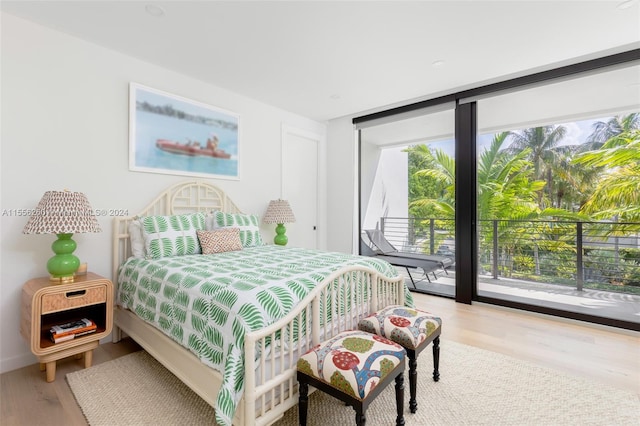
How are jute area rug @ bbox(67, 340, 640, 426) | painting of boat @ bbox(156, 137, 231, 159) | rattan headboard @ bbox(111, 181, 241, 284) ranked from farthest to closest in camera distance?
painting of boat @ bbox(156, 137, 231, 159), rattan headboard @ bbox(111, 181, 241, 284), jute area rug @ bbox(67, 340, 640, 426)

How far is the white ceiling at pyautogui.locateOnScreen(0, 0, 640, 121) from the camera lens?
2146 millimetres

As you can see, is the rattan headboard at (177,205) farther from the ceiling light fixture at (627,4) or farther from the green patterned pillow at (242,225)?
the ceiling light fixture at (627,4)

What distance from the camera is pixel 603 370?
2.15 metres

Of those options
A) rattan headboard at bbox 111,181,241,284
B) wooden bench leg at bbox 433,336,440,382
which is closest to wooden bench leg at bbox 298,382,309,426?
wooden bench leg at bbox 433,336,440,382

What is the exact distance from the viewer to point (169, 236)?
2623 mm

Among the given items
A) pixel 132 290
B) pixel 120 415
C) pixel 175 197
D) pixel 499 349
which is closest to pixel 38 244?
pixel 132 290

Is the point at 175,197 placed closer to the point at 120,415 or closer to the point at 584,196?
the point at 120,415

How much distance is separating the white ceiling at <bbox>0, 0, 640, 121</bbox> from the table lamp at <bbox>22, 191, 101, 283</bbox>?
138cm

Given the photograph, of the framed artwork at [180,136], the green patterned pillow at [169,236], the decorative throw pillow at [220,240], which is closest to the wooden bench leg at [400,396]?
the decorative throw pillow at [220,240]

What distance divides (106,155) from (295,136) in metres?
2.51

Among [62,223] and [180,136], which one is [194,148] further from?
A: [62,223]

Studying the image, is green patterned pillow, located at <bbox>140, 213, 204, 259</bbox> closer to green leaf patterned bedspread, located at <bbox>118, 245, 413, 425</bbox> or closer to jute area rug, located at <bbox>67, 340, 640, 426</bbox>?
green leaf patterned bedspread, located at <bbox>118, 245, 413, 425</bbox>

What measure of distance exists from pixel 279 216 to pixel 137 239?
5.38 feet

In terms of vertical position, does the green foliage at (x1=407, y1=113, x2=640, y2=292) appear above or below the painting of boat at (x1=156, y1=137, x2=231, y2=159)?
below
